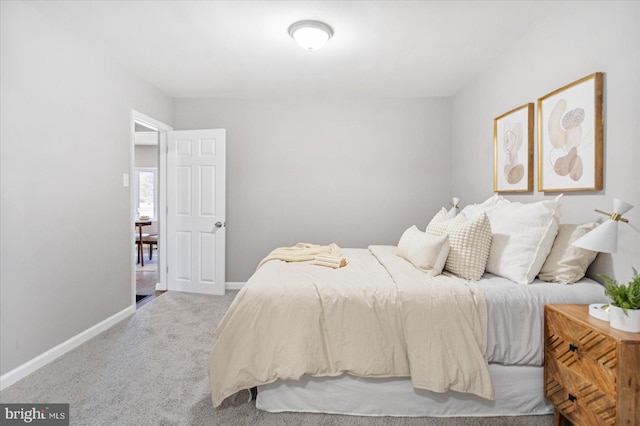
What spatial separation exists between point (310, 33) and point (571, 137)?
77.8 inches

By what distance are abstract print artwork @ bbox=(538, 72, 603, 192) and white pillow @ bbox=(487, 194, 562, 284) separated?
0.72ft

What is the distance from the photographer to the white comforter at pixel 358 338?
5.50ft

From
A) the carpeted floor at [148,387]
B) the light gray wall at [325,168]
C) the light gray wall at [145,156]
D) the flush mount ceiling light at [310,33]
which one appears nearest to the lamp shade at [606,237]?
the carpeted floor at [148,387]

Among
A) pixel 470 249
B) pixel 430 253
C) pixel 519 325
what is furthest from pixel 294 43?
pixel 519 325

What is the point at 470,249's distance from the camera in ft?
6.74

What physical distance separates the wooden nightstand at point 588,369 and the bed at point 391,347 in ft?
0.37

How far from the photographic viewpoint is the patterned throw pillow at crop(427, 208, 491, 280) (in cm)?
203

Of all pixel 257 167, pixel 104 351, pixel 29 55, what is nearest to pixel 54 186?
pixel 29 55

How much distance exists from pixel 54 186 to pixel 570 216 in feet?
12.3

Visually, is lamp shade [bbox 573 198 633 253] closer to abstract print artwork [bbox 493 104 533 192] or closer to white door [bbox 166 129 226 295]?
abstract print artwork [bbox 493 104 533 192]

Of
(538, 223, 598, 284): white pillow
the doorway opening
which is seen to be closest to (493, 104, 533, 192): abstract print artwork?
(538, 223, 598, 284): white pillow

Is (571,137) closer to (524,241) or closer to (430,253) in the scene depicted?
(524,241)

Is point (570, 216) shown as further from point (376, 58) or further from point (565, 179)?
point (376, 58)

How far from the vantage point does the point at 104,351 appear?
2533 millimetres
